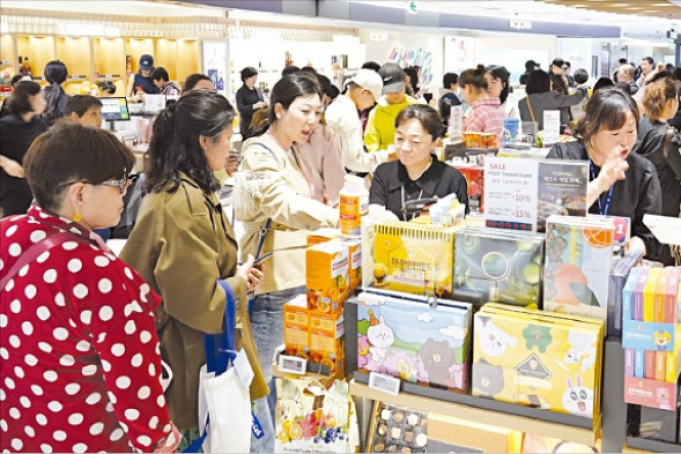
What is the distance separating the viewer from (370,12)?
14.1m

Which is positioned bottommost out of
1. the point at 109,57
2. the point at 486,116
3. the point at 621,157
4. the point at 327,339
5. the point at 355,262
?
the point at 327,339

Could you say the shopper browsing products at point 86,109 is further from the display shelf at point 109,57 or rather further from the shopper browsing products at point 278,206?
the display shelf at point 109,57

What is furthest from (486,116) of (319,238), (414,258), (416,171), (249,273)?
(414,258)

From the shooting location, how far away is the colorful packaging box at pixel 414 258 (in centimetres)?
205

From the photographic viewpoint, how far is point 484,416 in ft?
6.52

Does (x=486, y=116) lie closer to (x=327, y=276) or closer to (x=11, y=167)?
(x=11, y=167)

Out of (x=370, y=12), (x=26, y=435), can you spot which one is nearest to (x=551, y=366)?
(x=26, y=435)

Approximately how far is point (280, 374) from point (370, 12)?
12.7 meters

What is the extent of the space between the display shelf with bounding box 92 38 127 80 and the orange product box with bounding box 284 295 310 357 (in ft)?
37.6

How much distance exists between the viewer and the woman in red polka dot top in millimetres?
1704

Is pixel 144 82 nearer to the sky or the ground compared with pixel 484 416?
nearer to the sky

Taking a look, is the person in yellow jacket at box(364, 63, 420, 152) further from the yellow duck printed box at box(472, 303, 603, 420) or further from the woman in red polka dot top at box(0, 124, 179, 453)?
the woman in red polka dot top at box(0, 124, 179, 453)

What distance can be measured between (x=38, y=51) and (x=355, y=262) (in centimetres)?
1105

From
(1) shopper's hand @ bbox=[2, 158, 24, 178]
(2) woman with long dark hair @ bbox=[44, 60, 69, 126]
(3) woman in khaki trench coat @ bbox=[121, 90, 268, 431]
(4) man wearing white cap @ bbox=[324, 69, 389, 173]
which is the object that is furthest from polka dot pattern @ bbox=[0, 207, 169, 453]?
(2) woman with long dark hair @ bbox=[44, 60, 69, 126]
